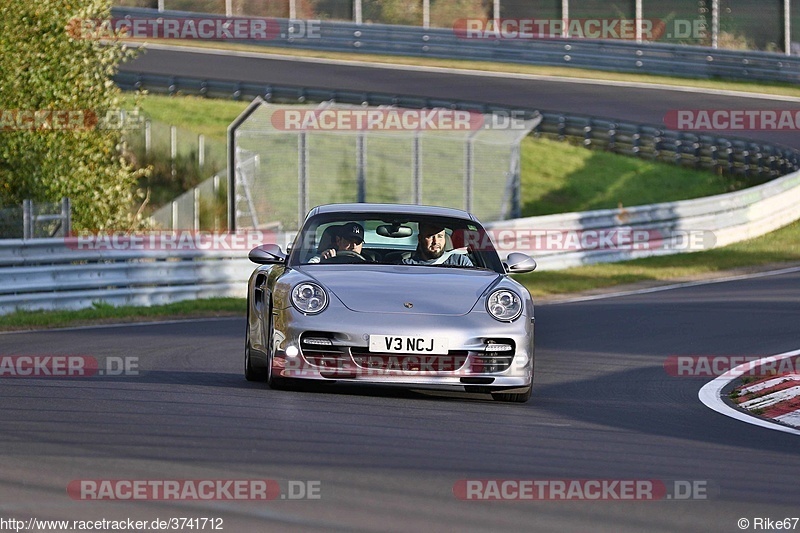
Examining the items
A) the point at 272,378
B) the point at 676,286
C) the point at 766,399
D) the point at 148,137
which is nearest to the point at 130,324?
the point at 272,378

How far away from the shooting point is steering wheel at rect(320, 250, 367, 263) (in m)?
9.88

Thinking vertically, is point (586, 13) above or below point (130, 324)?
above

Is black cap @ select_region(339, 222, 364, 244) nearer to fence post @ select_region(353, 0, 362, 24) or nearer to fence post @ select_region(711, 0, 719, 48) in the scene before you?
fence post @ select_region(711, 0, 719, 48)

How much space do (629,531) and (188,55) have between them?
115ft

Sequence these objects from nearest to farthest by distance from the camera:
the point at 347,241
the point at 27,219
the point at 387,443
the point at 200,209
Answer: the point at 387,443 < the point at 347,241 < the point at 27,219 < the point at 200,209

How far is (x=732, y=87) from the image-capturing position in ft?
122

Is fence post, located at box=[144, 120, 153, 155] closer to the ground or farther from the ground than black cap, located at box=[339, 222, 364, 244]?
closer to the ground

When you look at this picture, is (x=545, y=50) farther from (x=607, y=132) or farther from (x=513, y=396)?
(x=513, y=396)

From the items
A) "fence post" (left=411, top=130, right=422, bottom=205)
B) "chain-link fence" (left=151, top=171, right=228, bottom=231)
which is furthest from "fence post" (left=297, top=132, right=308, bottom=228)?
"chain-link fence" (left=151, top=171, right=228, bottom=231)

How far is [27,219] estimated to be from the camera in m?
17.2

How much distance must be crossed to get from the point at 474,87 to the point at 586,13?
14.2ft

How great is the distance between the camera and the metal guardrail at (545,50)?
37.2 meters

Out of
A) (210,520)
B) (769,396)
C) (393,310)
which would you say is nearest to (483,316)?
(393,310)

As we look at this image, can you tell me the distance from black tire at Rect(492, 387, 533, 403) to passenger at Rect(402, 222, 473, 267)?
1.05 metres
